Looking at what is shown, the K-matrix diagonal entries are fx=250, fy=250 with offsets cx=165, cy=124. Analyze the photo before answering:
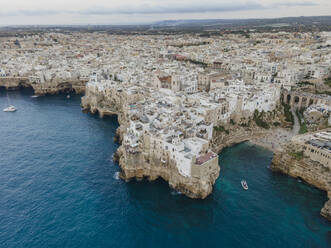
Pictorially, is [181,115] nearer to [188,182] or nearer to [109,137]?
[188,182]

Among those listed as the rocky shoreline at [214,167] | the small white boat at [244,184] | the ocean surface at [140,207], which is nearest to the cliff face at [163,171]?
the rocky shoreline at [214,167]

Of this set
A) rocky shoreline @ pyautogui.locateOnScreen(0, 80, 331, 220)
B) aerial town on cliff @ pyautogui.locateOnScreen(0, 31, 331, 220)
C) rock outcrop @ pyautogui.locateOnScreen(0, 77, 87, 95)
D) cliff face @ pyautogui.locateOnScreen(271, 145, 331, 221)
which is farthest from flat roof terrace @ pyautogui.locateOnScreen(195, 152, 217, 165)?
rock outcrop @ pyautogui.locateOnScreen(0, 77, 87, 95)

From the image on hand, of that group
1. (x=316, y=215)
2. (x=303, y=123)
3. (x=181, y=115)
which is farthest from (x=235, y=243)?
(x=303, y=123)

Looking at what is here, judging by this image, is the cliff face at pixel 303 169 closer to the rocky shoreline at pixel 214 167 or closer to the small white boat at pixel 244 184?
the rocky shoreline at pixel 214 167

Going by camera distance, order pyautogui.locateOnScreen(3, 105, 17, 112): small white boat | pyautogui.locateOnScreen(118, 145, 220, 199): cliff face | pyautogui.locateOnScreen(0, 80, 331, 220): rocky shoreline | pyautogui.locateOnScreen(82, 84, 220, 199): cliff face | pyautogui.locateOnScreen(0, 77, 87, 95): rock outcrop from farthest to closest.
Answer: pyautogui.locateOnScreen(0, 77, 87, 95): rock outcrop
pyautogui.locateOnScreen(3, 105, 17, 112): small white boat
pyautogui.locateOnScreen(0, 80, 331, 220): rocky shoreline
pyautogui.locateOnScreen(118, 145, 220, 199): cliff face
pyautogui.locateOnScreen(82, 84, 220, 199): cliff face

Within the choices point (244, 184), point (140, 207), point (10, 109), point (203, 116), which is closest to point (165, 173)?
point (140, 207)

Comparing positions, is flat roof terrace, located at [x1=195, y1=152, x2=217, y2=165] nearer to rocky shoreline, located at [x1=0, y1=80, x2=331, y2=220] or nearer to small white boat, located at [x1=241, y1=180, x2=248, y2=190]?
rocky shoreline, located at [x1=0, y1=80, x2=331, y2=220]

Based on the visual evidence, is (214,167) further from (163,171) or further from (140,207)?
(140,207)
